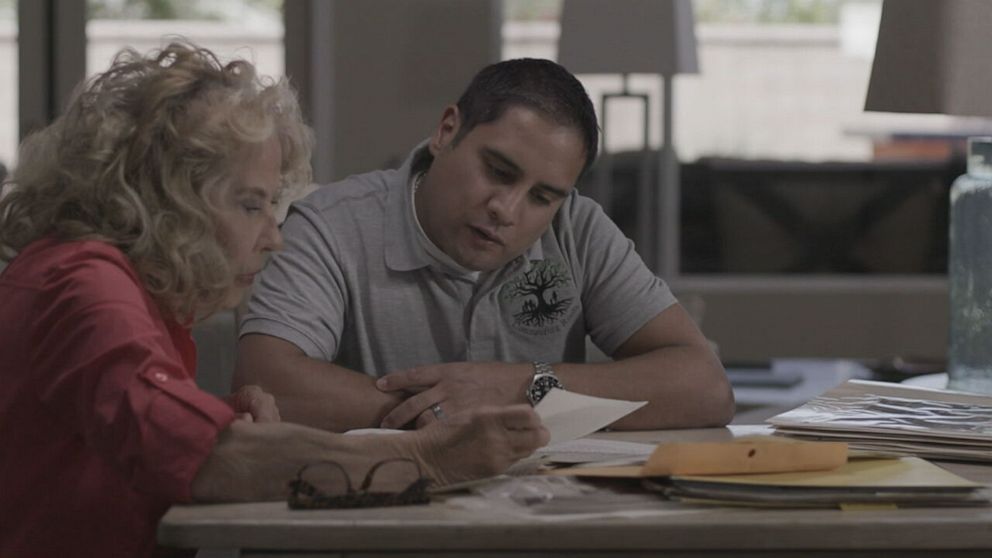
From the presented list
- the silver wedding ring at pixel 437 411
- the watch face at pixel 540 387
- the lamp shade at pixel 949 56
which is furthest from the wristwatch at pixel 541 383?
the lamp shade at pixel 949 56

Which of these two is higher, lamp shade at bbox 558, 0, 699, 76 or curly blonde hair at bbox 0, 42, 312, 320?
lamp shade at bbox 558, 0, 699, 76

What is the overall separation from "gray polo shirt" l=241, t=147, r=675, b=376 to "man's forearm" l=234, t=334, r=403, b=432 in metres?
0.13

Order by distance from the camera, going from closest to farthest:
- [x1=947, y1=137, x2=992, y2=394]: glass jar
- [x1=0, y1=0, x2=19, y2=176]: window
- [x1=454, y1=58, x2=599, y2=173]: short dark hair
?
1. [x1=454, y1=58, x2=599, y2=173]: short dark hair
2. [x1=947, y1=137, x2=992, y2=394]: glass jar
3. [x1=0, y1=0, x2=19, y2=176]: window

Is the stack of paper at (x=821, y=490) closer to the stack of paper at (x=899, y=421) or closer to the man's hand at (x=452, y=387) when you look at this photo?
the stack of paper at (x=899, y=421)

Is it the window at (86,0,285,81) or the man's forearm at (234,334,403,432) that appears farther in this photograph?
the window at (86,0,285,81)

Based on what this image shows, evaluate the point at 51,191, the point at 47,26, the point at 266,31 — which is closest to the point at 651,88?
the point at 266,31

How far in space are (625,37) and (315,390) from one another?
2.78 meters

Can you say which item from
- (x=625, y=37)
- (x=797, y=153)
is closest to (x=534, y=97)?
(x=625, y=37)

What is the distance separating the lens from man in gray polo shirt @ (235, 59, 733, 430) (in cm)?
183

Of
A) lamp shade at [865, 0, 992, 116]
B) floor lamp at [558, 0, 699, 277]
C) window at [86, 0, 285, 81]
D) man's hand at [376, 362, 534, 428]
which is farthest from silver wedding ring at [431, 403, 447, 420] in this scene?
window at [86, 0, 285, 81]

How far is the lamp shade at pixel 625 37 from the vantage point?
438 cm

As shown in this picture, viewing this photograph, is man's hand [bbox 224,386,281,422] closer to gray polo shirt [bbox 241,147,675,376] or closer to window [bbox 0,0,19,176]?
gray polo shirt [bbox 241,147,675,376]

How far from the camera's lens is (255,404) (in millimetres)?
1581

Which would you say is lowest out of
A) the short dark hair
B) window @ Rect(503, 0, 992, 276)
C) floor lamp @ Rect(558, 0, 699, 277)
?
window @ Rect(503, 0, 992, 276)
